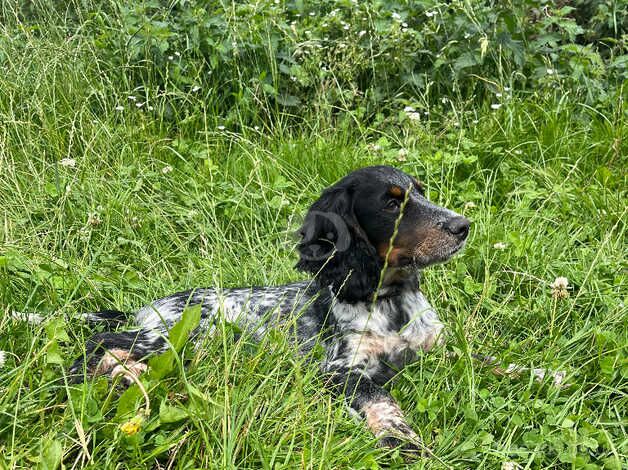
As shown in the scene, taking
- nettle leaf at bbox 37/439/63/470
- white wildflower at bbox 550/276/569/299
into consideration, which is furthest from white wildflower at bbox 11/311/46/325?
white wildflower at bbox 550/276/569/299

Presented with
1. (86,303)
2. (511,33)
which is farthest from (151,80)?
(511,33)

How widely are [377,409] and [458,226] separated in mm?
767

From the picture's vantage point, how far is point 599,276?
12.2 ft

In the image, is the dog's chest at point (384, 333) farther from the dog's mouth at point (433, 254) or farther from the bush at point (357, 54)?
the bush at point (357, 54)

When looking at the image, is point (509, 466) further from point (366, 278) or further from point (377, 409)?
point (366, 278)

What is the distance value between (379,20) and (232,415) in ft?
11.5

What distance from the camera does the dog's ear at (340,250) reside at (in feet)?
10.8

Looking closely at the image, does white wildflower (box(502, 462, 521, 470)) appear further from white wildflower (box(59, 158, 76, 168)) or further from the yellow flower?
white wildflower (box(59, 158, 76, 168))

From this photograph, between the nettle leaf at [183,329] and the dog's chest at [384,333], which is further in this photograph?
the dog's chest at [384,333]

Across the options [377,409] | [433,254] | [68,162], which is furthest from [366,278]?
[68,162]

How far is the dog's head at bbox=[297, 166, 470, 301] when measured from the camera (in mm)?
3223

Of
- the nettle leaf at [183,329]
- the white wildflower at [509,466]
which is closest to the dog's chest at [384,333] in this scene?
the white wildflower at [509,466]

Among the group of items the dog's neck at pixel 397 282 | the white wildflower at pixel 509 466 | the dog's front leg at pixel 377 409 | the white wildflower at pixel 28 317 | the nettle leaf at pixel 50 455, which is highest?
the nettle leaf at pixel 50 455

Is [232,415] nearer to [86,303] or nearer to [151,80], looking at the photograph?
[86,303]
